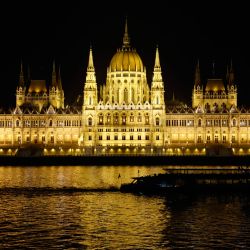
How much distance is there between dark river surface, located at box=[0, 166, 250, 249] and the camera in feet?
132

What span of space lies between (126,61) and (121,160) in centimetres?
3382

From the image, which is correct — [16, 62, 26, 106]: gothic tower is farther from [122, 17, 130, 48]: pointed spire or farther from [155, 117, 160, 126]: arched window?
[155, 117, 160, 126]: arched window

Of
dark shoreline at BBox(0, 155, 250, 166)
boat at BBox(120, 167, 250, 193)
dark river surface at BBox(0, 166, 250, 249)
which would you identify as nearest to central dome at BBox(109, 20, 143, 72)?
dark shoreline at BBox(0, 155, 250, 166)

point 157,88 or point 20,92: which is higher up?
point 20,92

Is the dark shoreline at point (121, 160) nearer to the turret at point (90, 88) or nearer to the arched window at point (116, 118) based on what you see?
the arched window at point (116, 118)

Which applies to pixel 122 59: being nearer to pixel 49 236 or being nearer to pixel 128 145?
pixel 128 145

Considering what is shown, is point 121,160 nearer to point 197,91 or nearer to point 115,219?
point 197,91

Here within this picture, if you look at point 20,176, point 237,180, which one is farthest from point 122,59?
point 237,180

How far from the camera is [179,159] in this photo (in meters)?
108

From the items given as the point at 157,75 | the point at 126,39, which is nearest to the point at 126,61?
the point at 126,39

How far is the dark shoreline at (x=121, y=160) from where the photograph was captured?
106125mm

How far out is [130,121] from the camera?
13075 cm

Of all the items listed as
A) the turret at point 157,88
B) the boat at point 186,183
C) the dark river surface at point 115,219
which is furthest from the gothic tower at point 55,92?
the boat at point 186,183

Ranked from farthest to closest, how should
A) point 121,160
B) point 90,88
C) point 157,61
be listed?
point 157,61 → point 90,88 → point 121,160
